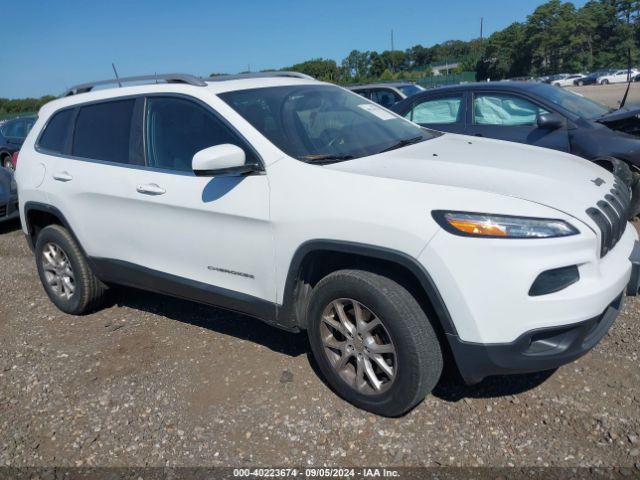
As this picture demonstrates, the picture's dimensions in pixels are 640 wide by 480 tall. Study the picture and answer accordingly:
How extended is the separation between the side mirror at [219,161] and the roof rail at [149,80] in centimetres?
76

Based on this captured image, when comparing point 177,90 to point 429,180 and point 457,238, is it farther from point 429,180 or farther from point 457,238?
point 457,238

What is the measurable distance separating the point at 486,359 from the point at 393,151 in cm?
138

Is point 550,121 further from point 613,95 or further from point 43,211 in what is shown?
point 613,95

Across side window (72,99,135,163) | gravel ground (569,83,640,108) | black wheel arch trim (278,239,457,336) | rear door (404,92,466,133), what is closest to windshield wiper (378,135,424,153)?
black wheel arch trim (278,239,457,336)

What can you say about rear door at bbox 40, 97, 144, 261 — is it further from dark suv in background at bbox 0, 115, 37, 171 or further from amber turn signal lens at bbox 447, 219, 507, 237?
dark suv in background at bbox 0, 115, 37, 171

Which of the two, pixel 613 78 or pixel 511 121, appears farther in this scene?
pixel 613 78

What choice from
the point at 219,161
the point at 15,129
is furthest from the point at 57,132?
the point at 15,129

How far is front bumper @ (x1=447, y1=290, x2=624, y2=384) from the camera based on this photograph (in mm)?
2482

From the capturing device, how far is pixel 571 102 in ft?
20.6

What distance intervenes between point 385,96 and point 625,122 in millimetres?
7952

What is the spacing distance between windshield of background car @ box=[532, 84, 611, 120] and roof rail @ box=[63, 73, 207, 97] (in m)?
4.12

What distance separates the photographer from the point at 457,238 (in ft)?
8.05

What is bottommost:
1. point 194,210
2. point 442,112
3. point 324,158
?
point 442,112

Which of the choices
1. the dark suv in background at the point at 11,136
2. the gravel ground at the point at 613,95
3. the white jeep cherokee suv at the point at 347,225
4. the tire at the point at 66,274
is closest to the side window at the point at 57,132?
the white jeep cherokee suv at the point at 347,225
